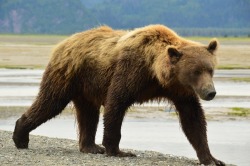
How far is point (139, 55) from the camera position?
10414 millimetres

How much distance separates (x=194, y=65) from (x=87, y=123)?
2.53m

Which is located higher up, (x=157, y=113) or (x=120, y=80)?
(x=120, y=80)

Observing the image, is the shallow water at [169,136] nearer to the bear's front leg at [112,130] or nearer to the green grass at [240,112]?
the green grass at [240,112]

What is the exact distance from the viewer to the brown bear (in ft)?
32.5

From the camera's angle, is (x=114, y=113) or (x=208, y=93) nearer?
(x=208, y=93)

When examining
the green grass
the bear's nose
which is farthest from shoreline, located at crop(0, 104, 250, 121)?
the bear's nose

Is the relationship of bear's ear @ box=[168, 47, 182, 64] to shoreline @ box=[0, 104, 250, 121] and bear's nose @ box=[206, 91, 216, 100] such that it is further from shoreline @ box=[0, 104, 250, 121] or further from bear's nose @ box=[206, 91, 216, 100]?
shoreline @ box=[0, 104, 250, 121]

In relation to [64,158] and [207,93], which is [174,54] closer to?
[207,93]

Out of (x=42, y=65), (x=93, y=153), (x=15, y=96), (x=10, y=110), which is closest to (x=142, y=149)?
(x=93, y=153)

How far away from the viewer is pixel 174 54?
9.89 metres

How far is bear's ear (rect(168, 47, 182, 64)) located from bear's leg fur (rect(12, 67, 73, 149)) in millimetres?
2034

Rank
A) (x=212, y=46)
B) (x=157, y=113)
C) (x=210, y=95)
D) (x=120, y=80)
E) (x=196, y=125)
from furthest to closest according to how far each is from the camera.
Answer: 1. (x=157, y=113)
2. (x=196, y=125)
3. (x=120, y=80)
4. (x=212, y=46)
5. (x=210, y=95)

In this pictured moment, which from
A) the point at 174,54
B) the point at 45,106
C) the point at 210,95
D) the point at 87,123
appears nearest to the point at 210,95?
the point at 210,95

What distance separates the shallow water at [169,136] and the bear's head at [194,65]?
8.41 feet
